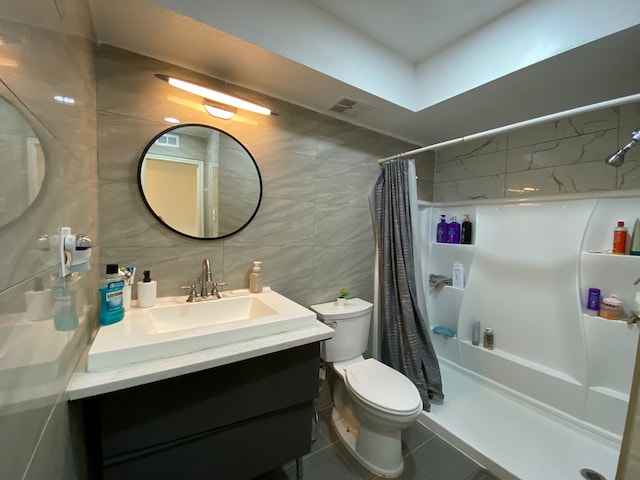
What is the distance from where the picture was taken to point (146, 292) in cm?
119

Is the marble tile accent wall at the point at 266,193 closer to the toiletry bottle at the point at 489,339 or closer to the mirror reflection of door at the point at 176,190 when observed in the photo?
the mirror reflection of door at the point at 176,190

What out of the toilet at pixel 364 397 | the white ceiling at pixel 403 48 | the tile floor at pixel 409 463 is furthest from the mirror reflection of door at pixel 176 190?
the tile floor at pixel 409 463

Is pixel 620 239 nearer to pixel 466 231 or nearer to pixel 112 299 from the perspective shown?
pixel 466 231

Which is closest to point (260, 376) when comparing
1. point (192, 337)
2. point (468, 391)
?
point (192, 337)

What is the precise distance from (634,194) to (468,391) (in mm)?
1645

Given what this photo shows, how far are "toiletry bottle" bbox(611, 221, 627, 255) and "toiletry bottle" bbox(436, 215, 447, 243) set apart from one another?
3.43 feet

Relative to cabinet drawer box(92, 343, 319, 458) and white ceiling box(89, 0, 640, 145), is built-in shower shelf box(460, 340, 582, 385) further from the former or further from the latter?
white ceiling box(89, 0, 640, 145)

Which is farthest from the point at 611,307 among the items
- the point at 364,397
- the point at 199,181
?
the point at 199,181

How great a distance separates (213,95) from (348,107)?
2.78ft

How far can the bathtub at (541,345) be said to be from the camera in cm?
148

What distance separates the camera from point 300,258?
1.72 m

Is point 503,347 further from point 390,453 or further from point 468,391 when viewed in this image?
point 390,453

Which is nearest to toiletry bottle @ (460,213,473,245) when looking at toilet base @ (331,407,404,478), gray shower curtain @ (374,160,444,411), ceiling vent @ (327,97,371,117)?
gray shower curtain @ (374,160,444,411)

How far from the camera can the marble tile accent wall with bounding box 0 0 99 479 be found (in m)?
0.37
